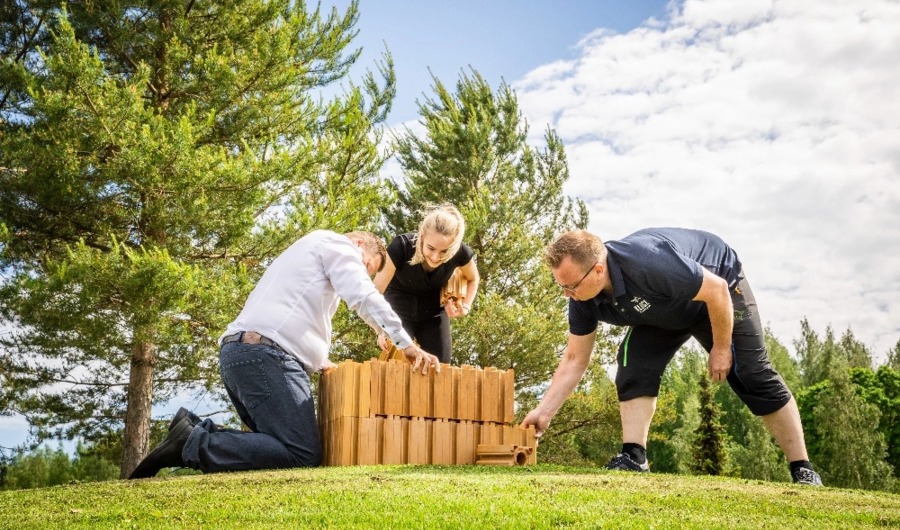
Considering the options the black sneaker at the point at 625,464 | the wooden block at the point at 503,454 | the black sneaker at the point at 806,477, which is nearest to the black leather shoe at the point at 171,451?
the wooden block at the point at 503,454

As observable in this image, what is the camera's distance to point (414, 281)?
6.36 meters

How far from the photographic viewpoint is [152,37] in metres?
14.5

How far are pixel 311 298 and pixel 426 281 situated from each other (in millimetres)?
1600

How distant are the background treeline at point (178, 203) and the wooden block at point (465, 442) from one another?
712 cm

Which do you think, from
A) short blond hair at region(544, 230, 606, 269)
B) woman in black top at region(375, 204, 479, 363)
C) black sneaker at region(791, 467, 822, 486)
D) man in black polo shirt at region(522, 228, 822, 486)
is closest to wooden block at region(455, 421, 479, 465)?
man in black polo shirt at region(522, 228, 822, 486)

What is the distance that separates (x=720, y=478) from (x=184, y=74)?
508 inches

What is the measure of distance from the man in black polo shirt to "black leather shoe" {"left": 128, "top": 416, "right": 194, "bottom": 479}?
7.12ft

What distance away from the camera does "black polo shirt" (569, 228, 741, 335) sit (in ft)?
14.9

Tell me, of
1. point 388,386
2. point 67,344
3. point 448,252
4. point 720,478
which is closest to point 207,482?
point 388,386

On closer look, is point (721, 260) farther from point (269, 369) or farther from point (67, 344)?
point (67, 344)

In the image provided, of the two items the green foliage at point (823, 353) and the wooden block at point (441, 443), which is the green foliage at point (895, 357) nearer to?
the green foliage at point (823, 353)

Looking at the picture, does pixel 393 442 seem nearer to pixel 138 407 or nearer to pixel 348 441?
pixel 348 441

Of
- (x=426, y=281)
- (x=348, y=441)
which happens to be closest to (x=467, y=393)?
(x=348, y=441)

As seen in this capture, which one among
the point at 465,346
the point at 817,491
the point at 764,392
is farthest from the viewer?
the point at 465,346
